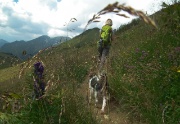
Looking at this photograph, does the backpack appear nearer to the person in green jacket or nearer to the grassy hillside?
the person in green jacket

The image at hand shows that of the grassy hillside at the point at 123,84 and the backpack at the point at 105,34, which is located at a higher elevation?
the backpack at the point at 105,34

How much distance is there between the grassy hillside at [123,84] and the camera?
10.6ft

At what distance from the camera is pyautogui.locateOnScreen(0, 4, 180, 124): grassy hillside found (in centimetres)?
324

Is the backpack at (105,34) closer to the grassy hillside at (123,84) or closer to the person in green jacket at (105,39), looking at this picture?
the person in green jacket at (105,39)

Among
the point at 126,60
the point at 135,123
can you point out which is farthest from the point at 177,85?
the point at 126,60

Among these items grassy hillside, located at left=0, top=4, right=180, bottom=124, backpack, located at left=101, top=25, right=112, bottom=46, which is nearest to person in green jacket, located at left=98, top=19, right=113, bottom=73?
backpack, located at left=101, top=25, right=112, bottom=46

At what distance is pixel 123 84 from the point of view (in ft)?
26.0

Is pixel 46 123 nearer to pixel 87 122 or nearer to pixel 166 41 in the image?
pixel 87 122

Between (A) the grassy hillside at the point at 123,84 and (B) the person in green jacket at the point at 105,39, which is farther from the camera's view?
(B) the person in green jacket at the point at 105,39

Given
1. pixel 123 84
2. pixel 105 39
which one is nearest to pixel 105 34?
pixel 105 39

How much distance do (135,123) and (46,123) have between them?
11.6 feet

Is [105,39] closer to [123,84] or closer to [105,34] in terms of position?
[105,34]

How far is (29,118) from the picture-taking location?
345cm

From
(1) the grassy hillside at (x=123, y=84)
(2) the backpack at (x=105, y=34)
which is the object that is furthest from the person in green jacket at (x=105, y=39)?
(1) the grassy hillside at (x=123, y=84)
